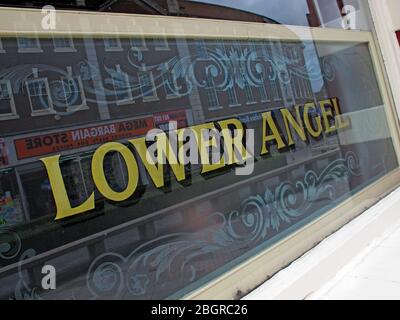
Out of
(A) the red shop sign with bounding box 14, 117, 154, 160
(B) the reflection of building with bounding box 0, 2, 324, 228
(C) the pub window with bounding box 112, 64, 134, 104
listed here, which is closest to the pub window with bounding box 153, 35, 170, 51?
(B) the reflection of building with bounding box 0, 2, 324, 228

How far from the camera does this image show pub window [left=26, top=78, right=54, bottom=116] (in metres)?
1.44

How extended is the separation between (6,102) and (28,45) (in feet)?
0.85

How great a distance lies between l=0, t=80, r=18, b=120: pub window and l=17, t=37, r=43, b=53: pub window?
156 millimetres

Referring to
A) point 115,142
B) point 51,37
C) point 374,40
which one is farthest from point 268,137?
point 374,40

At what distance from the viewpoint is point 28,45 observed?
4.75 ft

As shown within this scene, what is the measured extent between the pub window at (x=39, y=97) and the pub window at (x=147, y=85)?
48 centimetres

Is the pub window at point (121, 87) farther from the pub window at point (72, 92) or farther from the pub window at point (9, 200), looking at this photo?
the pub window at point (9, 200)

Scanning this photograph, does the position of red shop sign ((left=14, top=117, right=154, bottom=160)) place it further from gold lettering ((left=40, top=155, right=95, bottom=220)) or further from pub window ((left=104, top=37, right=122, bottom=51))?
pub window ((left=104, top=37, right=122, bottom=51))

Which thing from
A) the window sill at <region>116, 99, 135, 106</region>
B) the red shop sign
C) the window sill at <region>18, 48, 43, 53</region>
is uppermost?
the window sill at <region>18, 48, 43, 53</region>

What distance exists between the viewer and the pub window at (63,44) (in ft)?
5.05

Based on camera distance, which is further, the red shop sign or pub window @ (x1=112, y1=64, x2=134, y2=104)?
pub window @ (x1=112, y1=64, x2=134, y2=104)

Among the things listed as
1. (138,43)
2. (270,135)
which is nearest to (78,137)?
(138,43)

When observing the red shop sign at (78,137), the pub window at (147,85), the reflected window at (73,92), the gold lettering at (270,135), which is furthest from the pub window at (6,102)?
the gold lettering at (270,135)

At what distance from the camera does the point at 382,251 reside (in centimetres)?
210
